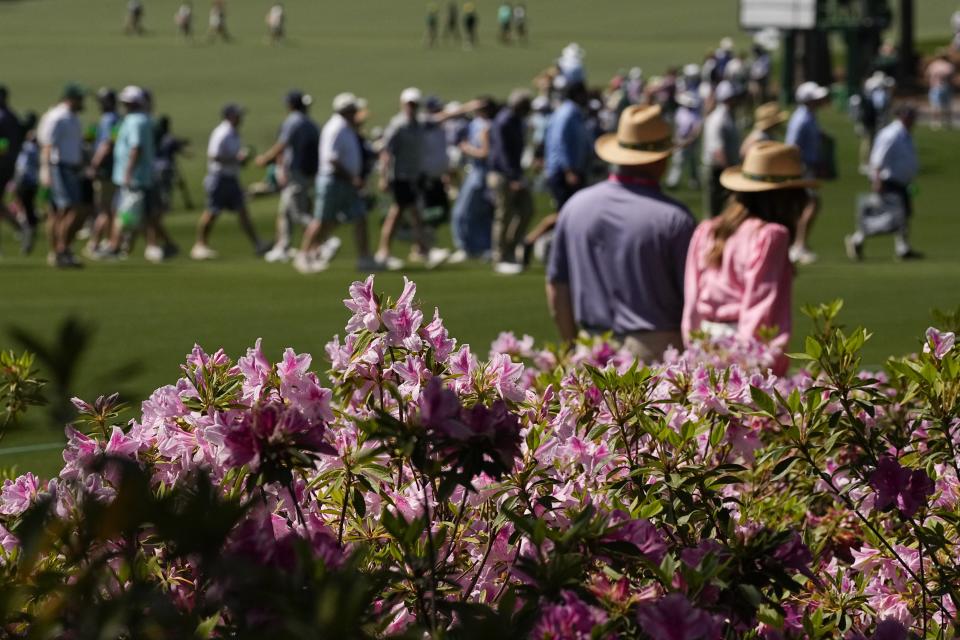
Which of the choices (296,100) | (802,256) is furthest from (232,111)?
(802,256)

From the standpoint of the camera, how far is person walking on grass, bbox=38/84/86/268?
1936cm

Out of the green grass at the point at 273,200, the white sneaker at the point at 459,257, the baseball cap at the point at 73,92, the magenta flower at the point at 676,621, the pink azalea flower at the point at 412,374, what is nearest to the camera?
the magenta flower at the point at 676,621

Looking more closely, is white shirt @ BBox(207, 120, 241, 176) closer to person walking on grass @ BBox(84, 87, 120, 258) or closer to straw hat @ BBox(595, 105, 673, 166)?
person walking on grass @ BBox(84, 87, 120, 258)

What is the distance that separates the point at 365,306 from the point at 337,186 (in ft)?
50.1

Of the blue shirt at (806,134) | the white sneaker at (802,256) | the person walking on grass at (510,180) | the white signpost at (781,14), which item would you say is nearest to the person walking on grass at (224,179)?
the person walking on grass at (510,180)

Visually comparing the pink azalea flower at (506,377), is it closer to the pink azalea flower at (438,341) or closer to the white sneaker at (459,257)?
the pink azalea flower at (438,341)

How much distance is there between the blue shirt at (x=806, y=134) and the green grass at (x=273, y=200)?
122 cm

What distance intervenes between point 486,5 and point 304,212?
237ft

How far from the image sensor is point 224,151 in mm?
22016

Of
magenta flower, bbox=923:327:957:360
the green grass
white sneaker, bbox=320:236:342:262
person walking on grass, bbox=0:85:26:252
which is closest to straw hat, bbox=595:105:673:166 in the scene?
the green grass

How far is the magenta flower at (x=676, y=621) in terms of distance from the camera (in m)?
2.70

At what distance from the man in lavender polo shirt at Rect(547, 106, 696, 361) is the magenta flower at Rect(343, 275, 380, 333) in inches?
152

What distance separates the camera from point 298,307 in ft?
51.2

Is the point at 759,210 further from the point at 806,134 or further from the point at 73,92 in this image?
the point at 806,134
